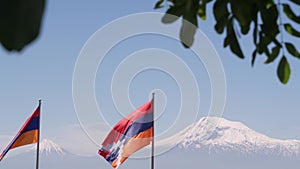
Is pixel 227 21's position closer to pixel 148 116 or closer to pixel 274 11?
pixel 274 11

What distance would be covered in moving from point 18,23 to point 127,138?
837 inches

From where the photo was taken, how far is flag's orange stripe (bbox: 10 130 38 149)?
24.6 m

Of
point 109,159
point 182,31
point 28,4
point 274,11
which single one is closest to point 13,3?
point 28,4

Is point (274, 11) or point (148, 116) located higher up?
point (274, 11)

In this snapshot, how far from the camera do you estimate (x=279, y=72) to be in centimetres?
218

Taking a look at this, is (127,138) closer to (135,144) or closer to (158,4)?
(135,144)

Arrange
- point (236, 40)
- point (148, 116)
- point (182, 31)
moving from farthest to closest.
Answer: point (148, 116)
point (236, 40)
point (182, 31)

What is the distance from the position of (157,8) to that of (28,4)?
219 centimetres

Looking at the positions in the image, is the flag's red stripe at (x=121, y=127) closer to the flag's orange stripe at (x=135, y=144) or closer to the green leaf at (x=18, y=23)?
the flag's orange stripe at (x=135, y=144)

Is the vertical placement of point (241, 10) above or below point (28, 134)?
above

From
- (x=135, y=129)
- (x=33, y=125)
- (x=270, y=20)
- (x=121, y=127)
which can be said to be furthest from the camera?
(x=33, y=125)

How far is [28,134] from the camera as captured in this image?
2556cm

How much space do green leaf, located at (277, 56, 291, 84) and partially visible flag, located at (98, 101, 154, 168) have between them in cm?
1916

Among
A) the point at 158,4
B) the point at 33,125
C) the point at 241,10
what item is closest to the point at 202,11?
→ the point at 158,4
